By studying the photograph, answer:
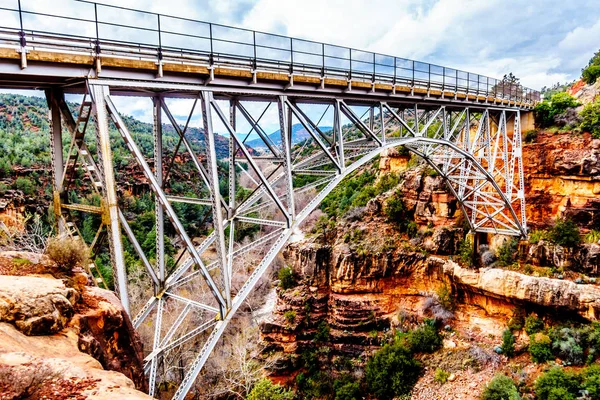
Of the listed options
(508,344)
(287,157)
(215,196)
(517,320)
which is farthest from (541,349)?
(215,196)

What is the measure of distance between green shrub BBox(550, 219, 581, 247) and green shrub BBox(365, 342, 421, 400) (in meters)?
8.87

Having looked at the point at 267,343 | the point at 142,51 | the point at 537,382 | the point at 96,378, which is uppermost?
the point at 142,51

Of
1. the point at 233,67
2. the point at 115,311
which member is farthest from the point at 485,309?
the point at 115,311

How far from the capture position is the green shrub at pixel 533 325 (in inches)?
633

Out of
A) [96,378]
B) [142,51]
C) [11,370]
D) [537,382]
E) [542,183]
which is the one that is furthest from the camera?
[542,183]

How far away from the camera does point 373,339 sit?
2006cm

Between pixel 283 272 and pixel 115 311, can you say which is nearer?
pixel 115 311

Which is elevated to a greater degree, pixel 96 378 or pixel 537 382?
pixel 96 378

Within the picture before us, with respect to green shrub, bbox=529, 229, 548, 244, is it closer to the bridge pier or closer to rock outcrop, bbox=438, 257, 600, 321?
rock outcrop, bbox=438, 257, 600, 321

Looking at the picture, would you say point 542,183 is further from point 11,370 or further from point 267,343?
point 11,370

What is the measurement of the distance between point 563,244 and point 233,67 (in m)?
17.2

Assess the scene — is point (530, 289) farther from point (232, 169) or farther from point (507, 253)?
point (232, 169)

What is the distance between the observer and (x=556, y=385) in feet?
44.3

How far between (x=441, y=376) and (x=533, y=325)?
4644 mm
